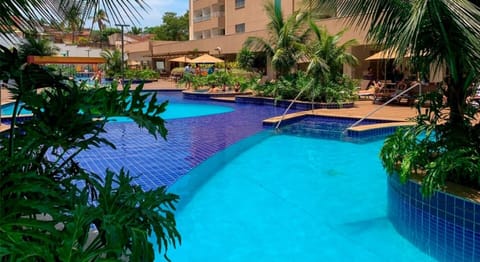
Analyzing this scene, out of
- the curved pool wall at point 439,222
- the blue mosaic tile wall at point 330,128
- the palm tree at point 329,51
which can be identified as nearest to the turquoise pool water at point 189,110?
the palm tree at point 329,51

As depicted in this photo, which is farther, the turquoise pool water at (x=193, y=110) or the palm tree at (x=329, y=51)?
the turquoise pool water at (x=193, y=110)

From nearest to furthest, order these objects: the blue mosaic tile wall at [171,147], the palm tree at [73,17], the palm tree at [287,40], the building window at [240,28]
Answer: the palm tree at [73,17] → the blue mosaic tile wall at [171,147] → the palm tree at [287,40] → the building window at [240,28]

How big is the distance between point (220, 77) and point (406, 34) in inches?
775

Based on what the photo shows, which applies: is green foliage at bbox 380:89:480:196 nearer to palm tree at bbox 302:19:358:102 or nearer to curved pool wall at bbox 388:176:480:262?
curved pool wall at bbox 388:176:480:262

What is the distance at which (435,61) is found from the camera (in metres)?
4.66

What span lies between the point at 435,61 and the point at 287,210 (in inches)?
101

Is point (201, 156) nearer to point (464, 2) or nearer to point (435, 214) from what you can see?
point (435, 214)

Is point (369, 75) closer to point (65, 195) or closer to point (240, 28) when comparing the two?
point (240, 28)

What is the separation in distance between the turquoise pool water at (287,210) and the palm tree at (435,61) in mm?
806

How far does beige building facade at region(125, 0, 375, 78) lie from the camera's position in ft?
93.0

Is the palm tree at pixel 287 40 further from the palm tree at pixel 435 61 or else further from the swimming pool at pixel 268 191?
the palm tree at pixel 435 61

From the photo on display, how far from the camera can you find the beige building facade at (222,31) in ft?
93.0

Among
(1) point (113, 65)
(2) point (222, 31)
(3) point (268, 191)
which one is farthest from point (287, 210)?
(2) point (222, 31)

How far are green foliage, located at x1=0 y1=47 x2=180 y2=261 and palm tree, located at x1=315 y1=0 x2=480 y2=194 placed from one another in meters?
2.47
